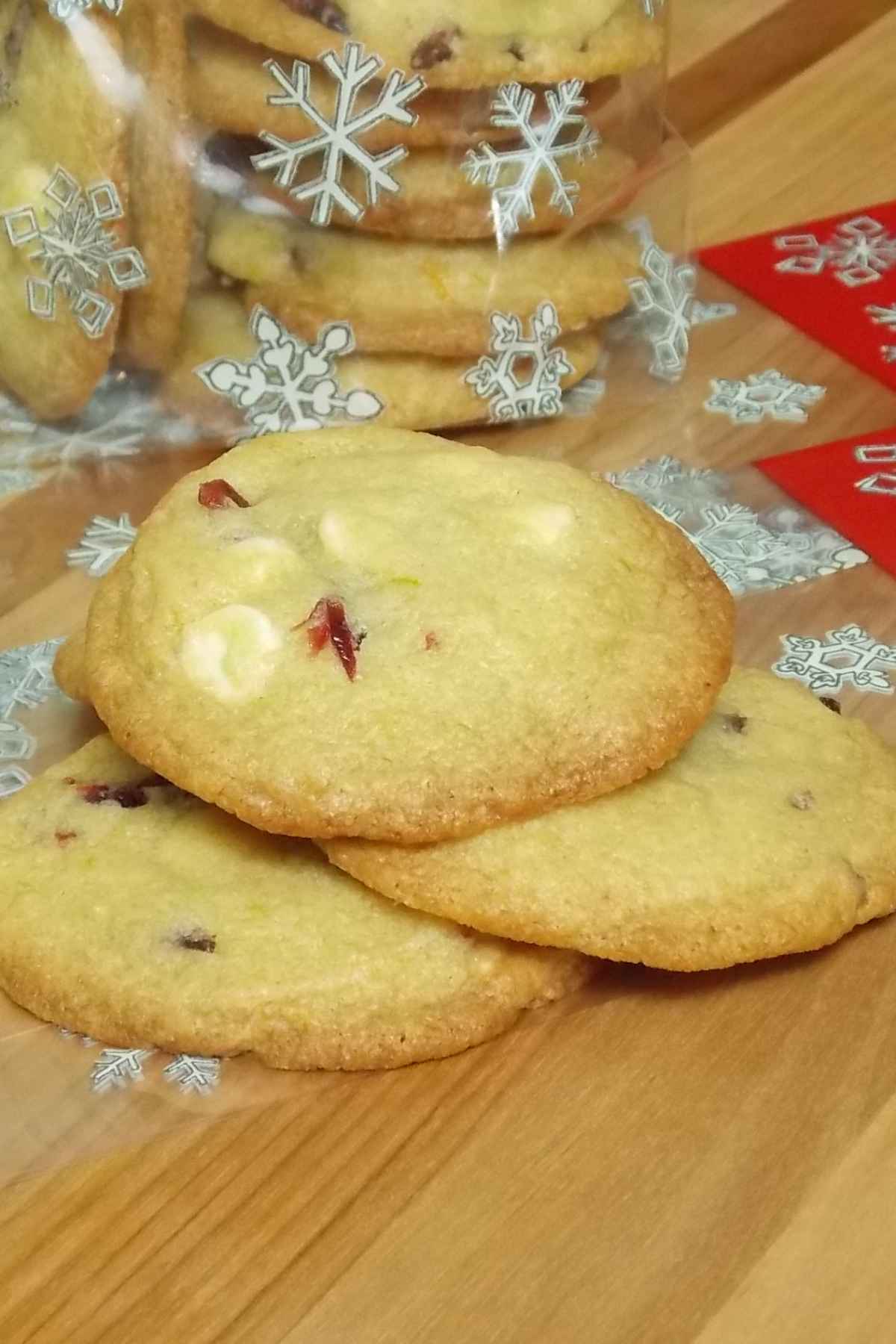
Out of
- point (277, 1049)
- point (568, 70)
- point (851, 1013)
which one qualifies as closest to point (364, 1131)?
point (277, 1049)

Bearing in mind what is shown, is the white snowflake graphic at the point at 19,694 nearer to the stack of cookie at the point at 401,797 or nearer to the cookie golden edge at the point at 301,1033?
the stack of cookie at the point at 401,797

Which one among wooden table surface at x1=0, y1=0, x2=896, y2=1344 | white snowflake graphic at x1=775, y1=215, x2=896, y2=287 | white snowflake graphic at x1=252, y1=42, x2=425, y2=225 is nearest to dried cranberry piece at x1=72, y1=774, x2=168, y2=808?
wooden table surface at x1=0, y1=0, x2=896, y2=1344

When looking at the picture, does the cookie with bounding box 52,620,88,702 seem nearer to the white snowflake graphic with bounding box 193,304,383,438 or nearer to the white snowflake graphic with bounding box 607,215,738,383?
the white snowflake graphic with bounding box 193,304,383,438

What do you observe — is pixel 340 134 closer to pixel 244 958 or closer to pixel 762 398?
pixel 762 398

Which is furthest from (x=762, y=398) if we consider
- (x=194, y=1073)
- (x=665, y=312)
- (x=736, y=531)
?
(x=194, y=1073)

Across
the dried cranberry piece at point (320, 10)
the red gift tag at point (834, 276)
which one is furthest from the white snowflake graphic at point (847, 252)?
the dried cranberry piece at point (320, 10)
